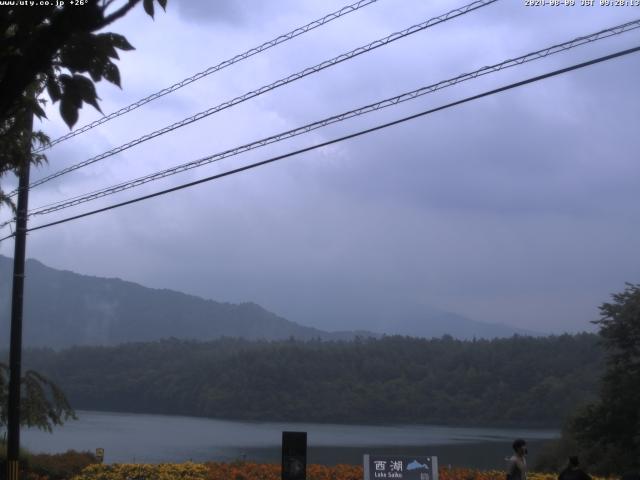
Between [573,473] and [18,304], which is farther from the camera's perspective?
[18,304]

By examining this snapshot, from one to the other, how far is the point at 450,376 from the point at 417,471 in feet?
149

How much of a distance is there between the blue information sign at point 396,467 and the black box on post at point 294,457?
93 cm

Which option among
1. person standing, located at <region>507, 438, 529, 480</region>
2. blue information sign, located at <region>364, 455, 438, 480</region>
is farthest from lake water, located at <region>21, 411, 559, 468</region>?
person standing, located at <region>507, 438, 529, 480</region>

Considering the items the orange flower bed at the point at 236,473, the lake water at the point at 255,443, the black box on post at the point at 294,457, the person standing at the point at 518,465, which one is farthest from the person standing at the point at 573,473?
the lake water at the point at 255,443

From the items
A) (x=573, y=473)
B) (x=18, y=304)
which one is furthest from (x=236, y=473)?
(x=573, y=473)

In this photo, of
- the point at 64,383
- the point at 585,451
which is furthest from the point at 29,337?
the point at 585,451

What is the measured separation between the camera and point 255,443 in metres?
38.3

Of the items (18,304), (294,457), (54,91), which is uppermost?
(54,91)

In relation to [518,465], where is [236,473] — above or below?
below

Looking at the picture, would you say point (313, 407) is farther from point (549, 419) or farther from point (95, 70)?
point (95, 70)

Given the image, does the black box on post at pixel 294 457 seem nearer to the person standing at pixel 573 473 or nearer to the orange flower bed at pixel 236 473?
the orange flower bed at pixel 236 473

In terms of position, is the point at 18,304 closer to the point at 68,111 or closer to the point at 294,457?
the point at 294,457

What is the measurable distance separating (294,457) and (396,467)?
1520 millimetres

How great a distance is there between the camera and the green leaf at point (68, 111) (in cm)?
418
